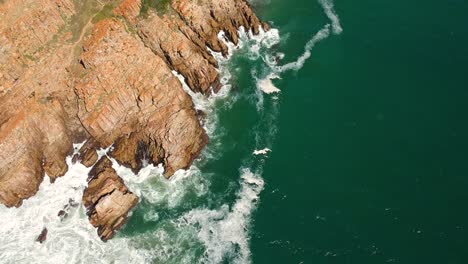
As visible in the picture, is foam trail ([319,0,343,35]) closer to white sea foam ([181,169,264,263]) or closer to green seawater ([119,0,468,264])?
green seawater ([119,0,468,264])

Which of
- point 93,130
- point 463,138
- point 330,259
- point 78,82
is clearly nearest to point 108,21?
point 78,82

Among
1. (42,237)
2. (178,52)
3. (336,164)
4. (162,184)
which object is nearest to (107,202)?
(162,184)

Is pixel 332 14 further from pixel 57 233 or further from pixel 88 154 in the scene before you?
pixel 57 233

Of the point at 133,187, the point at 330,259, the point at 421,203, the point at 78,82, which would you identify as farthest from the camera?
the point at 78,82

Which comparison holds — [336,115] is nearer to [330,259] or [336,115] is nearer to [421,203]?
[421,203]

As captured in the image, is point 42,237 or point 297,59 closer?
point 42,237

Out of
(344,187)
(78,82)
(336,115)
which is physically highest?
(336,115)
